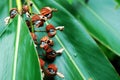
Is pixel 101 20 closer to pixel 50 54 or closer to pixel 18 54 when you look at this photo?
pixel 50 54

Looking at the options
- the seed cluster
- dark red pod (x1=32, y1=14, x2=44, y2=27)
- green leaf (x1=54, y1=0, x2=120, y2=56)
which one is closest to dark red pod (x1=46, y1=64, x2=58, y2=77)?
the seed cluster

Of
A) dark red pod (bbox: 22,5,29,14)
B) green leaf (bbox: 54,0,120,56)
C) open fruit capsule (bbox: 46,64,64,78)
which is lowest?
green leaf (bbox: 54,0,120,56)

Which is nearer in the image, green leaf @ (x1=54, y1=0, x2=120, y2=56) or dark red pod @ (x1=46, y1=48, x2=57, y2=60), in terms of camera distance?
dark red pod @ (x1=46, y1=48, x2=57, y2=60)

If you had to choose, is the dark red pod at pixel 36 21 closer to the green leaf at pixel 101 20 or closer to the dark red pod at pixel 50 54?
the dark red pod at pixel 50 54

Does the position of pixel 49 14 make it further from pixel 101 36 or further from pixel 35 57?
pixel 101 36

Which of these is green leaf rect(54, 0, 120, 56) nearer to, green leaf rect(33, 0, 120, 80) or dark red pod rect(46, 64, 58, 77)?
green leaf rect(33, 0, 120, 80)

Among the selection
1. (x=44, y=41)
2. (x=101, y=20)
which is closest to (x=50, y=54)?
(x=44, y=41)

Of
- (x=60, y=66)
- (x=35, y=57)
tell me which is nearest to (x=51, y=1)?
(x=60, y=66)
